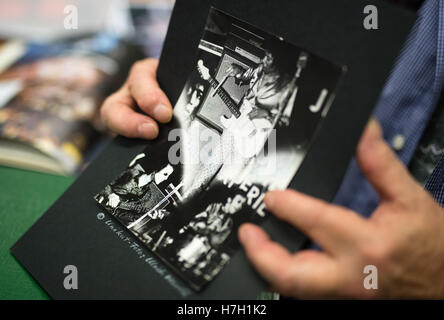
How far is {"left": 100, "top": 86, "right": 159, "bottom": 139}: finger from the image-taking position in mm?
516

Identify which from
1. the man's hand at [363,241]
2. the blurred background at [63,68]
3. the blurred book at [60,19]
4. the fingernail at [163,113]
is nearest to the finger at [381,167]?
the man's hand at [363,241]

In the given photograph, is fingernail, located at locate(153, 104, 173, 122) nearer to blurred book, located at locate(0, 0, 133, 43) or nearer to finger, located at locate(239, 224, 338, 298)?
finger, located at locate(239, 224, 338, 298)

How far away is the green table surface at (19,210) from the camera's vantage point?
1.64 ft

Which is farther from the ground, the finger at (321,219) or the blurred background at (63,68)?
the finger at (321,219)

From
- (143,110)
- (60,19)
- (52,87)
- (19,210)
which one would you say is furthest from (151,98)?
(60,19)

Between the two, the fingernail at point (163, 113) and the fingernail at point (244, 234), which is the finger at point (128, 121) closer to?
the fingernail at point (163, 113)

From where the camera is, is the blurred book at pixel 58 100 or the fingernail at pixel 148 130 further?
the blurred book at pixel 58 100

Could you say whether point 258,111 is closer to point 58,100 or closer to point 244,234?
point 244,234

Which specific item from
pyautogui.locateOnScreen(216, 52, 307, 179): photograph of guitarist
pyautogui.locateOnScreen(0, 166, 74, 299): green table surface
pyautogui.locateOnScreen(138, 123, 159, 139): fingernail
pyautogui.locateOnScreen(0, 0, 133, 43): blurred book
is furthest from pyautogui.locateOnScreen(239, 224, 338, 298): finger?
pyautogui.locateOnScreen(0, 0, 133, 43): blurred book

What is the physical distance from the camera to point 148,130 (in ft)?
1.68

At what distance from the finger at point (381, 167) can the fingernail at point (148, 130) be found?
0.30 meters

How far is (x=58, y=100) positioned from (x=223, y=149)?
22.3 inches
